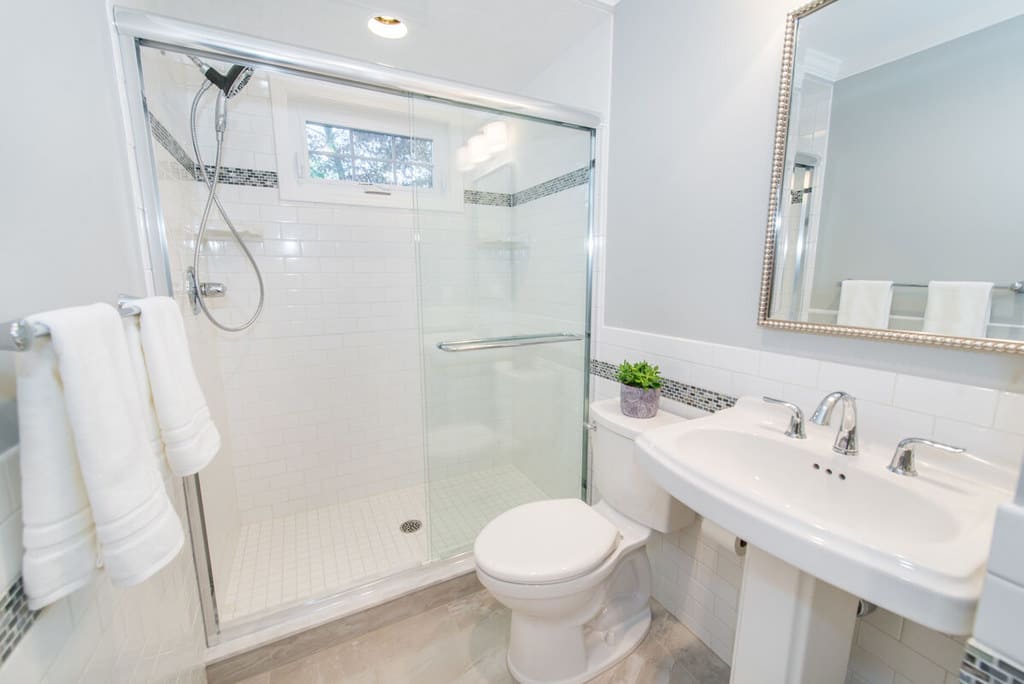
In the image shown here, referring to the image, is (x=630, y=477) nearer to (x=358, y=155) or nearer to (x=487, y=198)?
(x=487, y=198)

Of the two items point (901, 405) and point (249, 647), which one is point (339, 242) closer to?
point (249, 647)

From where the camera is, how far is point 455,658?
4.49ft

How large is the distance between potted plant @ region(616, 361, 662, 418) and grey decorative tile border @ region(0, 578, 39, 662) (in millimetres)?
1370

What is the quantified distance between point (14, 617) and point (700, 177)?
171 centimetres

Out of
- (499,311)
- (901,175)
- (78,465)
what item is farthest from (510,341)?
(78,465)

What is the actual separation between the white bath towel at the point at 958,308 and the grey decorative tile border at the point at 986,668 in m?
0.60

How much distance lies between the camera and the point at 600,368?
1.82m

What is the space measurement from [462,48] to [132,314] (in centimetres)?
169

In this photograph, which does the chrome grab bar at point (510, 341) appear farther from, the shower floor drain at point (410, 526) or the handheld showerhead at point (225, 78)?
the handheld showerhead at point (225, 78)

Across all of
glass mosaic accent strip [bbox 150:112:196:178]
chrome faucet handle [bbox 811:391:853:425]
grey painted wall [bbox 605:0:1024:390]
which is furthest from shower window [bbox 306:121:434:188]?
chrome faucet handle [bbox 811:391:853:425]

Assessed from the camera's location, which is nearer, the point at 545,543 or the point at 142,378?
the point at 142,378

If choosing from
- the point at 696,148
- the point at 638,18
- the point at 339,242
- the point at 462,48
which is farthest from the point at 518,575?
the point at 462,48

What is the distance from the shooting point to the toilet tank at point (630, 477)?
1315 millimetres

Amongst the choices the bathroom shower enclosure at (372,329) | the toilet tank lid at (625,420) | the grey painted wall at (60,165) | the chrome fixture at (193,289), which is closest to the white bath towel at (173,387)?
the grey painted wall at (60,165)
